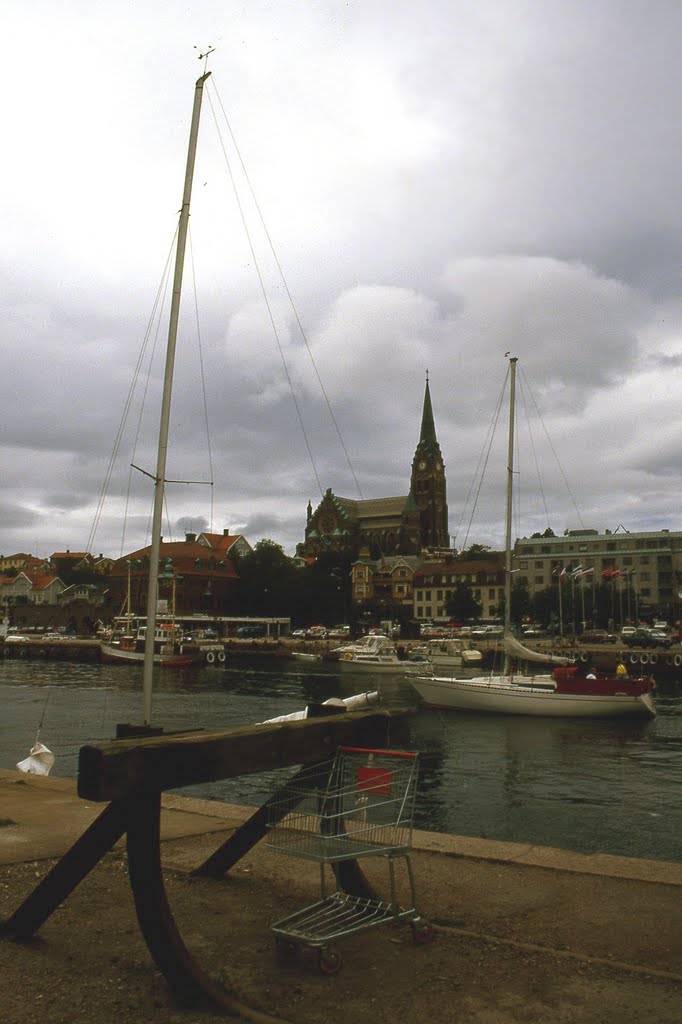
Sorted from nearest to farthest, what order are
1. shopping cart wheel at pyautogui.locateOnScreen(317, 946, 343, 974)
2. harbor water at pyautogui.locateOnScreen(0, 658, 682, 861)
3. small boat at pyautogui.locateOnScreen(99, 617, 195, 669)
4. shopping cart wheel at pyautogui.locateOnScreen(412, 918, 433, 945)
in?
shopping cart wheel at pyautogui.locateOnScreen(317, 946, 343, 974) → shopping cart wheel at pyautogui.locateOnScreen(412, 918, 433, 945) → harbor water at pyautogui.locateOnScreen(0, 658, 682, 861) → small boat at pyautogui.locateOnScreen(99, 617, 195, 669)

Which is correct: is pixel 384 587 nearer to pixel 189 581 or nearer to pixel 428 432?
pixel 189 581

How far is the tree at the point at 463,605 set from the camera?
118688mm

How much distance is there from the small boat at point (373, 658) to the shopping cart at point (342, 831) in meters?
61.0

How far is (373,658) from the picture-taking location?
6931 centimetres

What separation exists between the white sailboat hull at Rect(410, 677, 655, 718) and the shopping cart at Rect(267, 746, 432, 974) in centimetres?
3127

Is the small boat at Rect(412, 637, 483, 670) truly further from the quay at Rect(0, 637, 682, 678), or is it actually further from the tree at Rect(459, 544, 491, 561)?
the tree at Rect(459, 544, 491, 561)

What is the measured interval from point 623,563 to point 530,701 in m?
109

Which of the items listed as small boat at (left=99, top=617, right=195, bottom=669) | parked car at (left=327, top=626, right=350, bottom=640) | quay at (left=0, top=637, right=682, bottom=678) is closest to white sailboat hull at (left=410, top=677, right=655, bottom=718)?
quay at (left=0, top=637, right=682, bottom=678)

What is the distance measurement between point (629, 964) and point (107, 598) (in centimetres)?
14575

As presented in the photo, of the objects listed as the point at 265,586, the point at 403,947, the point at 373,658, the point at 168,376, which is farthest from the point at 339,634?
the point at 403,947

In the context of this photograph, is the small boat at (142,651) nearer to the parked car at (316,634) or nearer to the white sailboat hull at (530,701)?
the parked car at (316,634)

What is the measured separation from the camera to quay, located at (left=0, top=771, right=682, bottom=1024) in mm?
4109

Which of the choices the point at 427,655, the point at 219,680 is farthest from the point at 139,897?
the point at 427,655

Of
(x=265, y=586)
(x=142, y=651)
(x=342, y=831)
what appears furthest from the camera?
(x=265, y=586)
